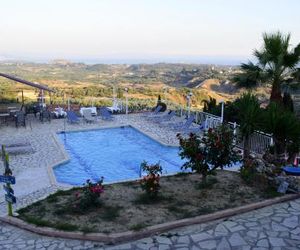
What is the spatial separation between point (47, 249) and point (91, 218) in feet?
3.55

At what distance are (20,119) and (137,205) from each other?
32.6 feet

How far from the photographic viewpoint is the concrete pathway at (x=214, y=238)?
5.83 m

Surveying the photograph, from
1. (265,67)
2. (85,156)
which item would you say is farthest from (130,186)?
(265,67)

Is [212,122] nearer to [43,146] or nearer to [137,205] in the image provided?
[43,146]

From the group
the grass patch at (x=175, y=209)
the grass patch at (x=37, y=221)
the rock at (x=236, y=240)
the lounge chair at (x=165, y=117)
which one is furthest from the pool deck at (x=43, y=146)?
the rock at (x=236, y=240)

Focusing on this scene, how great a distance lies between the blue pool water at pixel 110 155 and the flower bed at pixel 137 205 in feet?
6.24

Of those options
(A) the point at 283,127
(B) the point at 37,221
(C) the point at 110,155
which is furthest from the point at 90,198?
(C) the point at 110,155

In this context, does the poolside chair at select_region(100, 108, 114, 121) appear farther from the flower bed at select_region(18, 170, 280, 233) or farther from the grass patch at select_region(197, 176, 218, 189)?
the grass patch at select_region(197, 176, 218, 189)

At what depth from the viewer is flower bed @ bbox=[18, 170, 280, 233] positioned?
6.54 meters

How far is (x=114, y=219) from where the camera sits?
6.66 m

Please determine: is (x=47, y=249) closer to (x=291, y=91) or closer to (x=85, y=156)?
(x=85, y=156)

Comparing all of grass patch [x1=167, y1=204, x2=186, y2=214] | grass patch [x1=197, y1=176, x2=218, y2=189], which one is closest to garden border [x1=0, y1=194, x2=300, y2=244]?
grass patch [x1=167, y1=204, x2=186, y2=214]

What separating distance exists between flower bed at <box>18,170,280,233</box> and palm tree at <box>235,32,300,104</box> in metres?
5.22

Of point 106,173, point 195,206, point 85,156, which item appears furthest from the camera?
point 85,156
